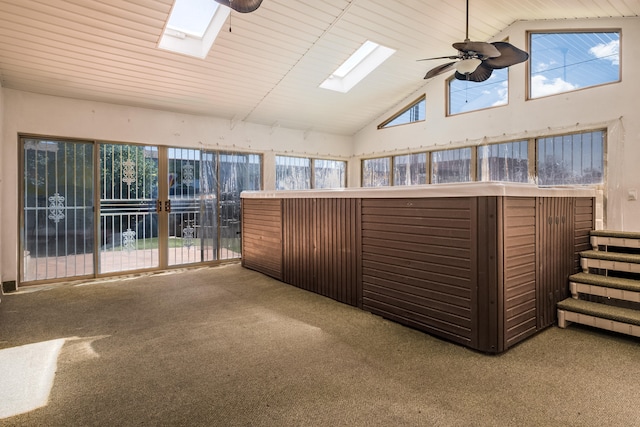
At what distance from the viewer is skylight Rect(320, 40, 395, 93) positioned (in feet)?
17.5

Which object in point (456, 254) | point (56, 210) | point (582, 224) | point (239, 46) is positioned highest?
point (239, 46)

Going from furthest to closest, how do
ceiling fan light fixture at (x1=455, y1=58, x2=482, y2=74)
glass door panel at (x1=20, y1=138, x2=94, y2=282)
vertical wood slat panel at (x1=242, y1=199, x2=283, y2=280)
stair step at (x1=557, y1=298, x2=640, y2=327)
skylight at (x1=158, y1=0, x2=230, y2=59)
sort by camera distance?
vertical wood slat panel at (x1=242, y1=199, x2=283, y2=280) → glass door panel at (x1=20, y1=138, x2=94, y2=282) → skylight at (x1=158, y1=0, x2=230, y2=59) → ceiling fan light fixture at (x1=455, y1=58, x2=482, y2=74) → stair step at (x1=557, y1=298, x2=640, y2=327)

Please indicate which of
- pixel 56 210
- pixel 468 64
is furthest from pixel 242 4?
pixel 56 210

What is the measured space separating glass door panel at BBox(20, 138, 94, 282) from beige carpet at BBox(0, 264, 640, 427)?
135cm

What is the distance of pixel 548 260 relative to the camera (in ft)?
9.32

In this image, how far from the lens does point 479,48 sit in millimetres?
3098

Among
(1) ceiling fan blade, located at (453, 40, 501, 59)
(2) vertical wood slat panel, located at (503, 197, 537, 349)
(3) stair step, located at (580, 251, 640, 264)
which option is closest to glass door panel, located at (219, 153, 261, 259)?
(1) ceiling fan blade, located at (453, 40, 501, 59)

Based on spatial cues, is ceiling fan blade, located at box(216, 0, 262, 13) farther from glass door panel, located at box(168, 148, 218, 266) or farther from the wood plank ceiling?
glass door panel, located at box(168, 148, 218, 266)

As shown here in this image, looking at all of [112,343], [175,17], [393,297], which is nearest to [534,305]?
[393,297]

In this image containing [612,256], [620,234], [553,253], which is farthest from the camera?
[620,234]

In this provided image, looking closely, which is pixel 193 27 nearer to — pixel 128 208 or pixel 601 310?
pixel 128 208

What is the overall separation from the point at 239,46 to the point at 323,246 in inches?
105

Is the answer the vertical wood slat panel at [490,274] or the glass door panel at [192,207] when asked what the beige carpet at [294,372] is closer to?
the vertical wood slat panel at [490,274]

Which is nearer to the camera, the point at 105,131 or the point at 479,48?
the point at 479,48
